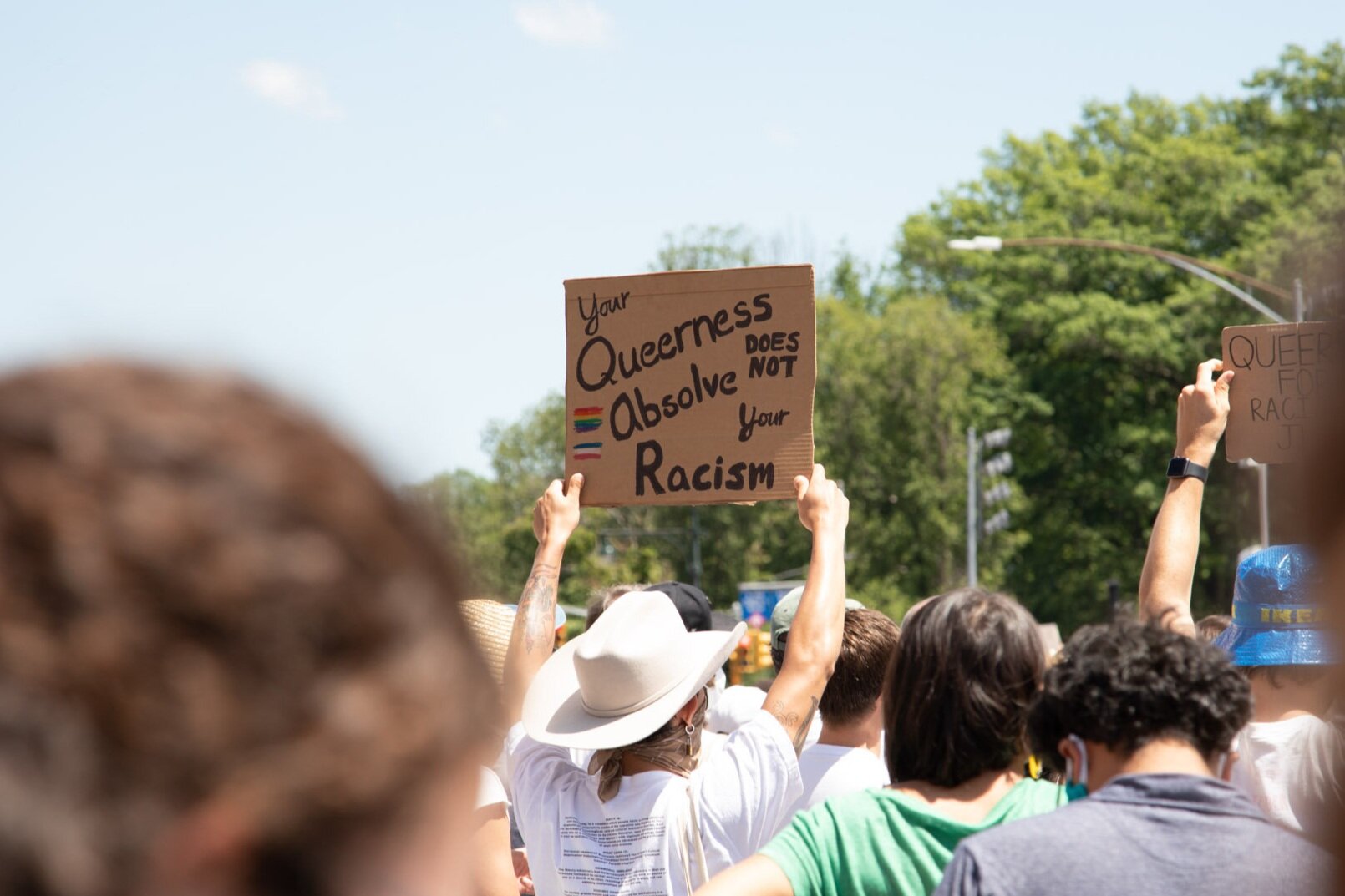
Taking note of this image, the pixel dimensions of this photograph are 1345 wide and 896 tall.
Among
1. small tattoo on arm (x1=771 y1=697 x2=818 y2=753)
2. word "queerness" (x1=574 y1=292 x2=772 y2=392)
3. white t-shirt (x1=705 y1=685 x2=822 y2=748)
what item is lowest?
white t-shirt (x1=705 y1=685 x2=822 y2=748)

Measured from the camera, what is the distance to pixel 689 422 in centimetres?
460

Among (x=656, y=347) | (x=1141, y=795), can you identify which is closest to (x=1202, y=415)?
(x=656, y=347)

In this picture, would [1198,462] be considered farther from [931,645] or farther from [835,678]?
[931,645]

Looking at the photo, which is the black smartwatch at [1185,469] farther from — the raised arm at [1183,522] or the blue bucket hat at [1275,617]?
the blue bucket hat at [1275,617]

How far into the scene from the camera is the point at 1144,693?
7.70ft

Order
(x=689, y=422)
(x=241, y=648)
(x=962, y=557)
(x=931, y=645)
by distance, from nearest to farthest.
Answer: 1. (x=241, y=648)
2. (x=931, y=645)
3. (x=689, y=422)
4. (x=962, y=557)

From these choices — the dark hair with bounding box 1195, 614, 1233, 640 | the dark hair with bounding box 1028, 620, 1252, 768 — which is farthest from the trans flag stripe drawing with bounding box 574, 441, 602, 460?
the dark hair with bounding box 1028, 620, 1252, 768

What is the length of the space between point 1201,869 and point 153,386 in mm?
1873

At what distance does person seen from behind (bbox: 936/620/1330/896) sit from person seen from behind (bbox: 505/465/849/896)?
0.83 metres

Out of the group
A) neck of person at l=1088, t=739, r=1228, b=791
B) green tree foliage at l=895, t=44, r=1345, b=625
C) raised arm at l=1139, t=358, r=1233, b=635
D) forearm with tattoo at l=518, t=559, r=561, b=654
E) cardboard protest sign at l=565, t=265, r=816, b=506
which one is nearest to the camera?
neck of person at l=1088, t=739, r=1228, b=791

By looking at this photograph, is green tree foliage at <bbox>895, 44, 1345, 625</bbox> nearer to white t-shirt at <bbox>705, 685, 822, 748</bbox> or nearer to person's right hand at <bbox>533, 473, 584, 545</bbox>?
white t-shirt at <bbox>705, 685, 822, 748</bbox>

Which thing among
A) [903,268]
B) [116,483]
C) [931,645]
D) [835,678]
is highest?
[903,268]

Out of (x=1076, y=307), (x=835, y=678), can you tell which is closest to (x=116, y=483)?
(x=835, y=678)

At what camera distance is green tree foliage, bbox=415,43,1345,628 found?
36.7 m
